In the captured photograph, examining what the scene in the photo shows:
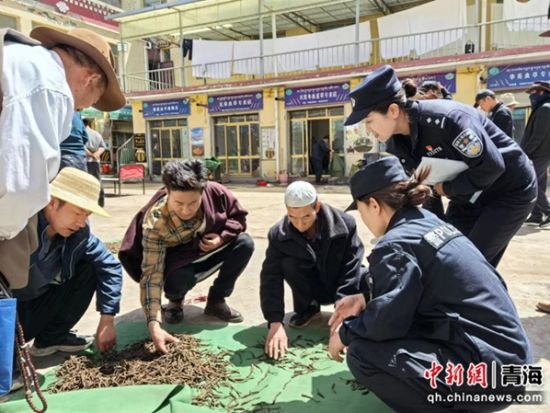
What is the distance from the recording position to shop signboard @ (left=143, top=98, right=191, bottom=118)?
16.2 metres

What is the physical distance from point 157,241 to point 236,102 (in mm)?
13092

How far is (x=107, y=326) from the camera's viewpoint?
2.37m

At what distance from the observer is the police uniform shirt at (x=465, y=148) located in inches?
82.6

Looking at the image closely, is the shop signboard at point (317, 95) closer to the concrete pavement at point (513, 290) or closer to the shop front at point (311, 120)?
the shop front at point (311, 120)

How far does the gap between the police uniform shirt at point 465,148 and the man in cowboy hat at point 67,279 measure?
5.05 ft

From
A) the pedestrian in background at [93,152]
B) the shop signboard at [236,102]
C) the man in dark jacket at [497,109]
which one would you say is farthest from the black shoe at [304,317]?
the shop signboard at [236,102]

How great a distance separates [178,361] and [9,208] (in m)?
1.39

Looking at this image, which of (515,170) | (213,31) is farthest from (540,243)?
(213,31)

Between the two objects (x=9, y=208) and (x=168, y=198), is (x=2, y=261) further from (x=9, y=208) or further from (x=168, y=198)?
(x=168, y=198)

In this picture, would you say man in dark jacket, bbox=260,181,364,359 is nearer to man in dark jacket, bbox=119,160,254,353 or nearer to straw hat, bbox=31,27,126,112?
man in dark jacket, bbox=119,160,254,353

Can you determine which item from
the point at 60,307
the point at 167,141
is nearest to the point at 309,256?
the point at 60,307

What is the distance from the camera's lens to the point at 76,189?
2002 millimetres

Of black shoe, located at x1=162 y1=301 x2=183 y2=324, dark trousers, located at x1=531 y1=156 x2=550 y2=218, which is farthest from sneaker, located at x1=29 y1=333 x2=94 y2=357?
dark trousers, located at x1=531 y1=156 x2=550 y2=218

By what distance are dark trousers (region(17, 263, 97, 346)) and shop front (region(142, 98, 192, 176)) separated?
14.1 meters
